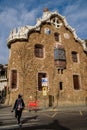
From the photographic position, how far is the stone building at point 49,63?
24.6 metres

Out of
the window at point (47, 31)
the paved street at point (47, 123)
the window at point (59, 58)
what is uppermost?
the window at point (47, 31)

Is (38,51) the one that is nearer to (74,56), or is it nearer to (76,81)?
(74,56)

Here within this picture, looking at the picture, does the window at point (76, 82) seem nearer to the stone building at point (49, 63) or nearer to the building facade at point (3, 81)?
the stone building at point (49, 63)

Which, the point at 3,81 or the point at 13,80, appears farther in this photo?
the point at 3,81

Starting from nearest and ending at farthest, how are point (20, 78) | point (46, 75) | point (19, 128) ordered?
point (19, 128), point (20, 78), point (46, 75)

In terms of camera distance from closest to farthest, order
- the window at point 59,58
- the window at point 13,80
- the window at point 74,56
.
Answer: the window at point 13,80, the window at point 59,58, the window at point 74,56

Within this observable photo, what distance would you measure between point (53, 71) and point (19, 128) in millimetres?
17131

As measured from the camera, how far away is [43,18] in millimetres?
28125

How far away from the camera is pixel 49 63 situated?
2666cm

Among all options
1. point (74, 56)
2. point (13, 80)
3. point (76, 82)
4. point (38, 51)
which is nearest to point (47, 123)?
point (13, 80)

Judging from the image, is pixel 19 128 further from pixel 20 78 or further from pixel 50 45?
pixel 50 45

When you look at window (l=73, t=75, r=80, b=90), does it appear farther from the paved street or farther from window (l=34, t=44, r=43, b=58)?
the paved street

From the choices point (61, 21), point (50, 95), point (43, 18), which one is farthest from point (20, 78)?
point (61, 21)

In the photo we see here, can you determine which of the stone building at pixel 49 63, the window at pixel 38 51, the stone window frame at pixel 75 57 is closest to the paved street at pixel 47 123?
the stone building at pixel 49 63
